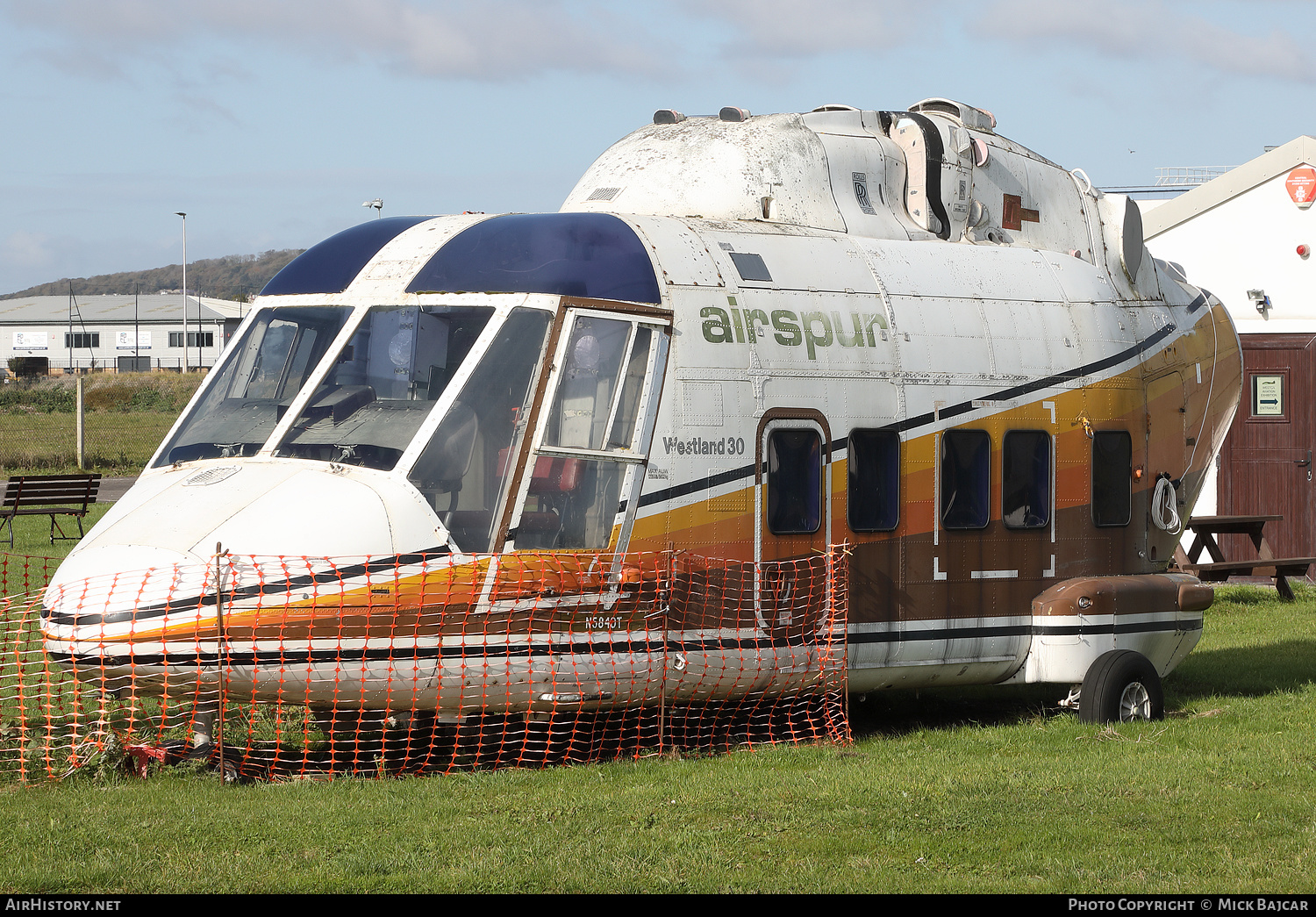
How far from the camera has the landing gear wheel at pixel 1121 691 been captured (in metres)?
9.63

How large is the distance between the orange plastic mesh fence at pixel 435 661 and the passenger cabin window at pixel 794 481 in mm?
239

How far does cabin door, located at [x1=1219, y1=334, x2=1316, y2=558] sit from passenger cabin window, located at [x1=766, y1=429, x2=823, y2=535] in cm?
1186

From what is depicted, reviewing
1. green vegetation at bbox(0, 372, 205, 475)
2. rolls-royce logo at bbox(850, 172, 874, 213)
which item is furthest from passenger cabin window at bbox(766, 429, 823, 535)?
green vegetation at bbox(0, 372, 205, 475)

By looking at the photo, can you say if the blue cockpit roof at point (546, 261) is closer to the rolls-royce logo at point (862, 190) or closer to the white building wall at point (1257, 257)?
the rolls-royce logo at point (862, 190)

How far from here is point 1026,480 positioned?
975 cm

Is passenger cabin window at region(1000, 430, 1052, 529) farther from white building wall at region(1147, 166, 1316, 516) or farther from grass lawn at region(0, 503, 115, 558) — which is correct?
grass lawn at region(0, 503, 115, 558)

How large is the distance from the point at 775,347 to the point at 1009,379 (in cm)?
189

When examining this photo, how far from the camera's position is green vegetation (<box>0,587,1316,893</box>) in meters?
6.09

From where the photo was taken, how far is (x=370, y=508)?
7480 millimetres

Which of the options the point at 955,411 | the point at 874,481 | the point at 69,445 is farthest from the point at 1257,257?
the point at 69,445

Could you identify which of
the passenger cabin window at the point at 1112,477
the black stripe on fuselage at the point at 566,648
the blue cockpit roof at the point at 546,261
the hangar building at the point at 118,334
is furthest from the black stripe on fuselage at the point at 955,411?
the hangar building at the point at 118,334

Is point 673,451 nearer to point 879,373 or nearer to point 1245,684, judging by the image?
point 879,373

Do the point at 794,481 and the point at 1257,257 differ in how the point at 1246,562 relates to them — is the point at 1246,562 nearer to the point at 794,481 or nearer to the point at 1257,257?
the point at 1257,257

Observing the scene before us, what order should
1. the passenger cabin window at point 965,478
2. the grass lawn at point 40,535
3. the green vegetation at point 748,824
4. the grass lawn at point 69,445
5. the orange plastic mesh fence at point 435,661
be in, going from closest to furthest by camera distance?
the green vegetation at point 748,824 → the orange plastic mesh fence at point 435,661 → the passenger cabin window at point 965,478 → the grass lawn at point 40,535 → the grass lawn at point 69,445
